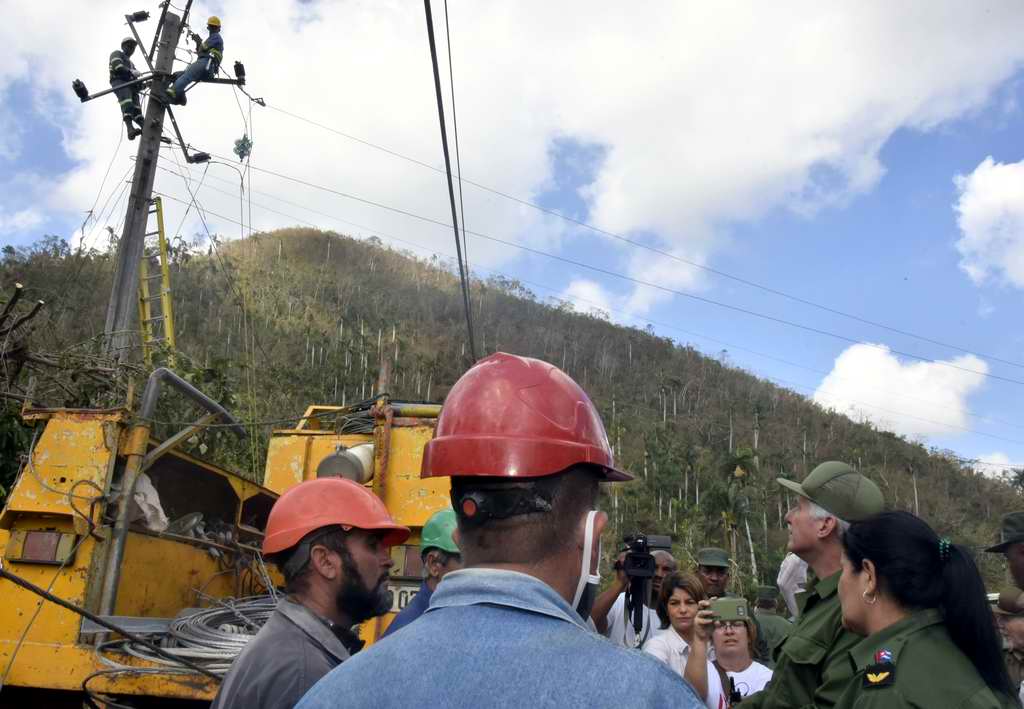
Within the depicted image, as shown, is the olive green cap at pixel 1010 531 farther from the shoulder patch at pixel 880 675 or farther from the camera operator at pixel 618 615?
the shoulder patch at pixel 880 675

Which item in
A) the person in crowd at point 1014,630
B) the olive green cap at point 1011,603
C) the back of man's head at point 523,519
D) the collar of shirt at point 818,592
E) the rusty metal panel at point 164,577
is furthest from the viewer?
the rusty metal panel at point 164,577

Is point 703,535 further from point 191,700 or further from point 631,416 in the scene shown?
point 191,700

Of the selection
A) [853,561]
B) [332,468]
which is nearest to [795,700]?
[853,561]

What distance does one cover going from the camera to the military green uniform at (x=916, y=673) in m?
2.31

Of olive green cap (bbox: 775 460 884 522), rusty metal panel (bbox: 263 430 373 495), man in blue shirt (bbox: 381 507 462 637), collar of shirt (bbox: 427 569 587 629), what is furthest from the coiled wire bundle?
collar of shirt (bbox: 427 569 587 629)

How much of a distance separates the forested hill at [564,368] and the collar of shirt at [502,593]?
571 inches

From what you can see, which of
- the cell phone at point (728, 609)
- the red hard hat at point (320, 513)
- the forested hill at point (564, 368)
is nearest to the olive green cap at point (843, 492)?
the cell phone at point (728, 609)

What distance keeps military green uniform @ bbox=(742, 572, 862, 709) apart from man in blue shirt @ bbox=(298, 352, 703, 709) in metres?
1.74

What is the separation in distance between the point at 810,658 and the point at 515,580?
2.27 meters

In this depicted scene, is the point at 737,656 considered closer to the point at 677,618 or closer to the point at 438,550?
the point at 677,618

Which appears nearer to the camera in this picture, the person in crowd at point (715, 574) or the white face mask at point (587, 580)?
the white face mask at point (587, 580)

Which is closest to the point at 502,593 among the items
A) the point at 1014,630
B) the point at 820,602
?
the point at 820,602

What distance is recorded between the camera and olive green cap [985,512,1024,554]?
411 cm

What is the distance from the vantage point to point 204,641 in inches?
176
